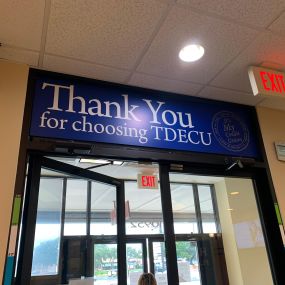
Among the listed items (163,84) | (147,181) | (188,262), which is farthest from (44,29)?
(147,181)

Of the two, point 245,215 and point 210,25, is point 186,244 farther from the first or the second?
point 210,25

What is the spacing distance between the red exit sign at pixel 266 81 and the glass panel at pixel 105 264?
176cm

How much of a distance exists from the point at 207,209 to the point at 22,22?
2646 millimetres

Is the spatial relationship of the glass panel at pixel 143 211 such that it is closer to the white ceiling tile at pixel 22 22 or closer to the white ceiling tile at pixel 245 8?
the white ceiling tile at pixel 22 22

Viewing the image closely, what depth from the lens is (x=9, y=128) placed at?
1973 mm

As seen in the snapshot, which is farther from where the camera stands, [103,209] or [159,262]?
[159,262]

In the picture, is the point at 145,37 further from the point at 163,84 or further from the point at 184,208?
the point at 184,208

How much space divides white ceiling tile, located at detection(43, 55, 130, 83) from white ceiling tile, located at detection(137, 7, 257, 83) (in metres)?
0.20

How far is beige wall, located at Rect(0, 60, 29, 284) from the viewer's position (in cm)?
177

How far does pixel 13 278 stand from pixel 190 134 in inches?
67.3

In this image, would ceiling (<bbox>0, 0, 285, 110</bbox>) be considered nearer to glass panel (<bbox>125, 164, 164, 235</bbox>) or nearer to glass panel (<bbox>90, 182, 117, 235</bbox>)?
glass panel (<bbox>90, 182, 117, 235</bbox>)

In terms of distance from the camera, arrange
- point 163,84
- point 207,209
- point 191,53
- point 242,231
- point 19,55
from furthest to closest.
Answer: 1. point 207,209
2. point 242,231
3. point 163,84
4. point 191,53
5. point 19,55

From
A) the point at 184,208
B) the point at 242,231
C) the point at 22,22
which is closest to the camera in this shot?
the point at 22,22

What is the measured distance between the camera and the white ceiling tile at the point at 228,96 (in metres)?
2.70
